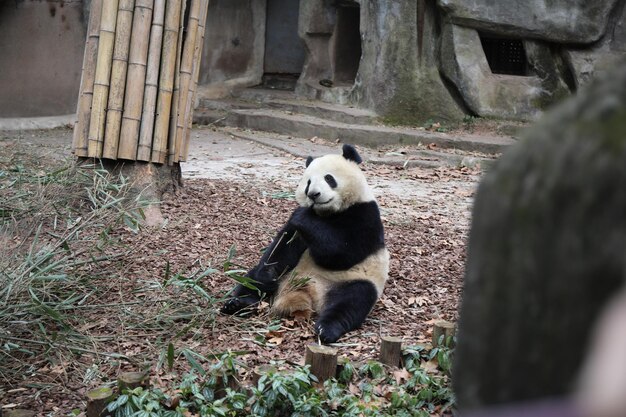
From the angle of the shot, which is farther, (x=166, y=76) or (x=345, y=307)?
(x=166, y=76)

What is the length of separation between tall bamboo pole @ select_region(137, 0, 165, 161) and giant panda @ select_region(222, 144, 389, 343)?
1694mm

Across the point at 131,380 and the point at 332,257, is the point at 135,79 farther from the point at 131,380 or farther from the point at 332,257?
the point at 131,380

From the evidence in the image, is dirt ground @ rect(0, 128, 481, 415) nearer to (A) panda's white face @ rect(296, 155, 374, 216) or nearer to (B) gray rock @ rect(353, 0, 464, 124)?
(A) panda's white face @ rect(296, 155, 374, 216)

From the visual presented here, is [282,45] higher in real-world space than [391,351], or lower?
higher

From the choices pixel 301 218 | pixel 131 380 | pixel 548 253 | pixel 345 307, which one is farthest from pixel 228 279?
pixel 548 253

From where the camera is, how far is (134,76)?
5.61 meters

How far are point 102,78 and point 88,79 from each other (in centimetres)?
12

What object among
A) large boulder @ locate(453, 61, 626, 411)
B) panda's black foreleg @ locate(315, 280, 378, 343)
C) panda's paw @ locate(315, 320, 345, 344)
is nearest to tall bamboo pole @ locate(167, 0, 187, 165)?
panda's black foreleg @ locate(315, 280, 378, 343)

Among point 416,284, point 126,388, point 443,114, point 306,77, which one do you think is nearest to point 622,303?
point 126,388

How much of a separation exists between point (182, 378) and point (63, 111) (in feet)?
26.9

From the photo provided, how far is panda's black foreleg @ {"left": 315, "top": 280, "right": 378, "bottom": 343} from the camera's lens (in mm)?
4086

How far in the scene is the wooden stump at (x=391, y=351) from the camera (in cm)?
378

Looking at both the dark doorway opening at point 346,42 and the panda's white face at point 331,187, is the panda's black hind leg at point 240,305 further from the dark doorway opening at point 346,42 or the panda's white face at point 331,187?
the dark doorway opening at point 346,42

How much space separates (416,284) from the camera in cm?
502
